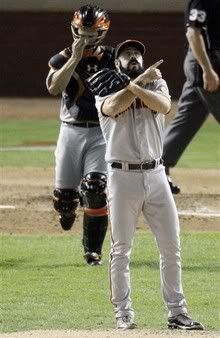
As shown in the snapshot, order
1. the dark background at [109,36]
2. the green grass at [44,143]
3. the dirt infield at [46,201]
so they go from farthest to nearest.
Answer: the dark background at [109,36]
the green grass at [44,143]
the dirt infield at [46,201]

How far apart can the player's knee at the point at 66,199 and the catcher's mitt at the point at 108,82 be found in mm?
2666

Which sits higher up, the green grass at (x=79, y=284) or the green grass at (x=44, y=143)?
the green grass at (x=79, y=284)

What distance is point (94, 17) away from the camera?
Result: 34.6ft

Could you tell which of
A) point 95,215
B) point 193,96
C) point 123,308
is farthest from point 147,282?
point 193,96

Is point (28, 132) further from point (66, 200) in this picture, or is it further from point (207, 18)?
point (207, 18)

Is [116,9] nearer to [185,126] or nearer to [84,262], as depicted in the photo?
[185,126]

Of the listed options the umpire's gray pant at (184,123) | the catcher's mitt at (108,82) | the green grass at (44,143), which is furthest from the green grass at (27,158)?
the catcher's mitt at (108,82)

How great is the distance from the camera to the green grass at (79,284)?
9.16 meters

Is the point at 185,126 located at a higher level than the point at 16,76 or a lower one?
higher

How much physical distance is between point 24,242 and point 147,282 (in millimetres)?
2101

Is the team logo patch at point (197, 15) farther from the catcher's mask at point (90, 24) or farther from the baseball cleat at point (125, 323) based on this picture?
the baseball cleat at point (125, 323)

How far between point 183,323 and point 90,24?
298 cm

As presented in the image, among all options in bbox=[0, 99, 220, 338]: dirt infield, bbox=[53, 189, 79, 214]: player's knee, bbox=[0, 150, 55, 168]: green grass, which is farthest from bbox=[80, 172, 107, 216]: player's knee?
bbox=[0, 150, 55, 168]: green grass

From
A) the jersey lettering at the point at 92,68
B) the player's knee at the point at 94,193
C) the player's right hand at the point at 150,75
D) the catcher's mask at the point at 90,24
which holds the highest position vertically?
the player's right hand at the point at 150,75
